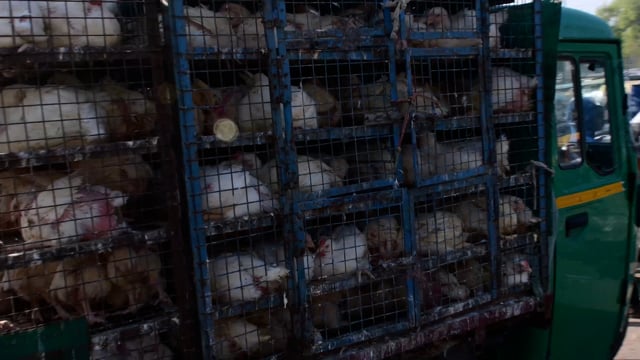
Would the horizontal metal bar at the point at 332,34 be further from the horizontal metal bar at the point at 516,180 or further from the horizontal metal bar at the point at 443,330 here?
the horizontal metal bar at the point at 443,330

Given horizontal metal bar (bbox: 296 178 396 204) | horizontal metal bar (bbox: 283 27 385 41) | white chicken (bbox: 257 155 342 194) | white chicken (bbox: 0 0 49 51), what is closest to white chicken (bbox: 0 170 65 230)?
white chicken (bbox: 0 0 49 51)

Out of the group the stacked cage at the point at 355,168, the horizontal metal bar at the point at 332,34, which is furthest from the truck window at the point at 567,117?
the horizontal metal bar at the point at 332,34

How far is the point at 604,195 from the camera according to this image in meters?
3.64

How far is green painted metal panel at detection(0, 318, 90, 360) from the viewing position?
1968mm

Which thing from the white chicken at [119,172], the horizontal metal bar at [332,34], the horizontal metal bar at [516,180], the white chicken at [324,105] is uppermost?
the horizontal metal bar at [332,34]

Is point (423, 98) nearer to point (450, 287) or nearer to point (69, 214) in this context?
point (450, 287)

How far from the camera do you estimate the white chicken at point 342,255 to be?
2.63m

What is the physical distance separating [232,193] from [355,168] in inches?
31.1

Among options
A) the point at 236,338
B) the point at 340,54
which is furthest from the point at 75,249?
the point at 340,54

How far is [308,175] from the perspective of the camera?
2.60 meters

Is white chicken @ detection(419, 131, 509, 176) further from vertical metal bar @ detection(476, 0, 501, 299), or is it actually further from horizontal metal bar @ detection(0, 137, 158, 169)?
horizontal metal bar @ detection(0, 137, 158, 169)

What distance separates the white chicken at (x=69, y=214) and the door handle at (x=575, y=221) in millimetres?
2492

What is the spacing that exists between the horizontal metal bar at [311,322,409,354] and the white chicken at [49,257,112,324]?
2.97 ft

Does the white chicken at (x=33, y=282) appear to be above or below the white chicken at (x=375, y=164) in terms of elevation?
below
